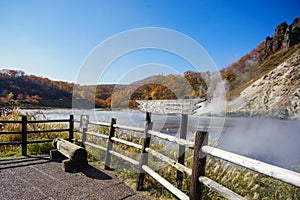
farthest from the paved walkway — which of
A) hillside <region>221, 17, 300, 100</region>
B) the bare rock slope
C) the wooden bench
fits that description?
hillside <region>221, 17, 300, 100</region>

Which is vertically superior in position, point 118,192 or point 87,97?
point 87,97

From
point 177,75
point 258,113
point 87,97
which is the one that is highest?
point 177,75

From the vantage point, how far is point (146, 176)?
457cm

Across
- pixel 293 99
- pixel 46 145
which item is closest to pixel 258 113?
pixel 293 99

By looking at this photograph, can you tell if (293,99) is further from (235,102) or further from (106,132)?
(106,132)

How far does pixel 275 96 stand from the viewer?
211 ft

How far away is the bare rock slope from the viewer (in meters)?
57.3

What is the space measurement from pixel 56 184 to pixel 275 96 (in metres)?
72.7

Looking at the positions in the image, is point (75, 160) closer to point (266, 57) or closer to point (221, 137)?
point (221, 137)

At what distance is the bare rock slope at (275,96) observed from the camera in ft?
188

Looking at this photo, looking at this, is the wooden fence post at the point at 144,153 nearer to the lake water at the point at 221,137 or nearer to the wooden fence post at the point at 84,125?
the lake water at the point at 221,137

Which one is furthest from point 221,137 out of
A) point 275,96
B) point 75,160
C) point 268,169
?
point 275,96

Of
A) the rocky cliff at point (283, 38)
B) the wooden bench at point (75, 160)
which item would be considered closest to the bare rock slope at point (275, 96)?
the rocky cliff at point (283, 38)

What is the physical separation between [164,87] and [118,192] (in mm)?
3101
